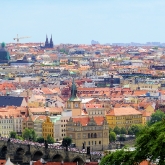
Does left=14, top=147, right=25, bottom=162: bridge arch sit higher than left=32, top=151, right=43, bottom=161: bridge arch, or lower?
lower

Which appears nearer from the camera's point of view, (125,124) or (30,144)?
(30,144)

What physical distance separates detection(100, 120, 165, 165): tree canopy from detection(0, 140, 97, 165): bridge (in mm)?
26566

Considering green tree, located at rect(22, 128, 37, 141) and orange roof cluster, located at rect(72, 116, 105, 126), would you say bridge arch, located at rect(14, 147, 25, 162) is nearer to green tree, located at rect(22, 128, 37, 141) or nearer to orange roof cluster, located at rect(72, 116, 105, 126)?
orange roof cluster, located at rect(72, 116, 105, 126)

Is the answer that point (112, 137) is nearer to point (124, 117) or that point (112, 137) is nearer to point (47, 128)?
point (47, 128)

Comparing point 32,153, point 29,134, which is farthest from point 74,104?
point 32,153

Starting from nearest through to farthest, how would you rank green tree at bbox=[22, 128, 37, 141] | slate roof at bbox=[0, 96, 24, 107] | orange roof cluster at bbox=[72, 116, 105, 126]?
orange roof cluster at bbox=[72, 116, 105, 126], green tree at bbox=[22, 128, 37, 141], slate roof at bbox=[0, 96, 24, 107]

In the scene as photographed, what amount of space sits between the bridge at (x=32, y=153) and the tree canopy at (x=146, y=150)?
2657 centimetres

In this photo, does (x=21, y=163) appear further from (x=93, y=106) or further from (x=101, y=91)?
(x=101, y=91)

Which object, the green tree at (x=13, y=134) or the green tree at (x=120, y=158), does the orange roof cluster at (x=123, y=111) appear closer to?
the green tree at (x=13, y=134)

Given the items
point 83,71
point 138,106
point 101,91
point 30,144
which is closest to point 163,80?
point 101,91

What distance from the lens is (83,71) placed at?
423ft

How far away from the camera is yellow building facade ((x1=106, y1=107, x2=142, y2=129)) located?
68812 millimetres

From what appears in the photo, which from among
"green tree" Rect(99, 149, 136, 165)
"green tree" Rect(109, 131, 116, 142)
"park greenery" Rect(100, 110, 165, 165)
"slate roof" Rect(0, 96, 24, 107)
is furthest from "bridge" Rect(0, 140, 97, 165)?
"park greenery" Rect(100, 110, 165, 165)

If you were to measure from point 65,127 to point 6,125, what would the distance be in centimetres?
743
